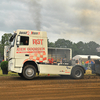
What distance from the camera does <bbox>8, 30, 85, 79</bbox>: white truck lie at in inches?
409

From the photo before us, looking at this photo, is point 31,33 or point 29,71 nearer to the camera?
point 29,71

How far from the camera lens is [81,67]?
11633mm

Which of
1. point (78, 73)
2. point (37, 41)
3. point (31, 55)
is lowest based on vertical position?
point (78, 73)

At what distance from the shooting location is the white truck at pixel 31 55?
409 inches

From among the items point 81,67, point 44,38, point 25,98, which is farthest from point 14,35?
point 25,98

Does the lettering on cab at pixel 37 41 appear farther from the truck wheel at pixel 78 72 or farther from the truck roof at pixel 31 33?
the truck wheel at pixel 78 72

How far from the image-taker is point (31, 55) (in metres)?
10.5

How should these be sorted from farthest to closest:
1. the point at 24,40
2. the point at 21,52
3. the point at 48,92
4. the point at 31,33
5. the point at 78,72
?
the point at 78,72, the point at 31,33, the point at 24,40, the point at 21,52, the point at 48,92

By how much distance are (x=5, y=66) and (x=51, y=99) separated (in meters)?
9.38

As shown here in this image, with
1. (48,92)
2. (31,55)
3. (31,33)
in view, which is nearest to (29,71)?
(31,55)

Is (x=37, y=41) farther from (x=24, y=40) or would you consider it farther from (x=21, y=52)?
(x=21, y=52)

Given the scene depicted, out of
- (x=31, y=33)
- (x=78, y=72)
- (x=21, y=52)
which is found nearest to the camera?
(x=21, y=52)

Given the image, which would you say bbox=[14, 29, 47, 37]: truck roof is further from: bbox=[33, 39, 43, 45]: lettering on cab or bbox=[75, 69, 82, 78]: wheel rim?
bbox=[75, 69, 82, 78]: wheel rim

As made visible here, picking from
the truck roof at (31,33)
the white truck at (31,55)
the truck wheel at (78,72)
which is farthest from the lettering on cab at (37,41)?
the truck wheel at (78,72)
